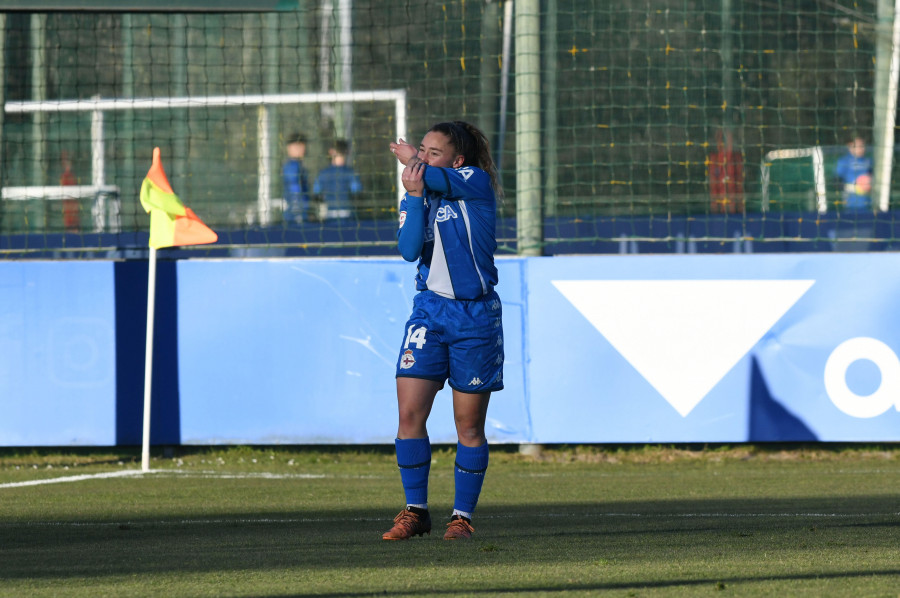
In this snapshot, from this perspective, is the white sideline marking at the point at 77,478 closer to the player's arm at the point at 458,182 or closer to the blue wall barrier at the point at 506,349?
the blue wall barrier at the point at 506,349

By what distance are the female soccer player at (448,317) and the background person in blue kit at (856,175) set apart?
20.4 ft

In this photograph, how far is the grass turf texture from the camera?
3.84 meters

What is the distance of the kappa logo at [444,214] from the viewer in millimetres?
4961

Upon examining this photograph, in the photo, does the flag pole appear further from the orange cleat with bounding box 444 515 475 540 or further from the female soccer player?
the orange cleat with bounding box 444 515 475 540

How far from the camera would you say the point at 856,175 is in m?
11.5

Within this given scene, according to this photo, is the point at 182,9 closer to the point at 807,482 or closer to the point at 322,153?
the point at 807,482

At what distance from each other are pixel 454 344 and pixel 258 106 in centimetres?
862

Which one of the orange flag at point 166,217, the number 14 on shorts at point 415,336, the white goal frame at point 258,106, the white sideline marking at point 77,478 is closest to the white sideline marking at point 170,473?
the white sideline marking at point 77,478

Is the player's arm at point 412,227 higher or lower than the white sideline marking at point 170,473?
higher

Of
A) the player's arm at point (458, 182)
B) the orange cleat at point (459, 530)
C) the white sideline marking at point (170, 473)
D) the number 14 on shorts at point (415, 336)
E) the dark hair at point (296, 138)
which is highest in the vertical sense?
the dark hair at point (296, 138)

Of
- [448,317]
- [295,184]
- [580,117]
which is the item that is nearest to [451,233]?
[448,317]

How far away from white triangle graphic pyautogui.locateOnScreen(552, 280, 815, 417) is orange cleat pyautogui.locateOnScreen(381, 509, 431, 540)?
386cm

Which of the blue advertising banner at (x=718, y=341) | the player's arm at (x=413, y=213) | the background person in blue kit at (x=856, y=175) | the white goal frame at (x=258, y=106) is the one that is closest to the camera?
the player's arm at (x=413, y=213)

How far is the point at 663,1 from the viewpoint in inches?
486
